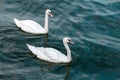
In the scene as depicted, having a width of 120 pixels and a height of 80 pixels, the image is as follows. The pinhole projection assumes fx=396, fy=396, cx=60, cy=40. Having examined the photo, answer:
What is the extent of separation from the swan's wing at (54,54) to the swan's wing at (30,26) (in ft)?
9.91

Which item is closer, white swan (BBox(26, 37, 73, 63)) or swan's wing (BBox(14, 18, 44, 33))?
white swan (BBox(26, 37, 73, 63))

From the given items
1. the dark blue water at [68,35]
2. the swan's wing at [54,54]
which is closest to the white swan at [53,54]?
the swan's wing at [54,54]

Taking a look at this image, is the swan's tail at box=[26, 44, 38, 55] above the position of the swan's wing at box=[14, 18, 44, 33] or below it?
below

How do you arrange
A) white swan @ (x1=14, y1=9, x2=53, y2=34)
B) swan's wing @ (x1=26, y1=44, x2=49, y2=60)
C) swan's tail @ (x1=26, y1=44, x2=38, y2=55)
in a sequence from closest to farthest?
swan's wing @ (x1=26, y1=44, x2=49, y2=60) < swan's tail @ (x1=26, y1=44, x2=38, y2=55) < white swan @ (x1=14, y1=9, x2=53, y2=34)

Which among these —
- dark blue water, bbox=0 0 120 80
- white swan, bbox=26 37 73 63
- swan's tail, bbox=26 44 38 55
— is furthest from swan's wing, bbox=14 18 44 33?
white swan, bbox=26 37 73 63

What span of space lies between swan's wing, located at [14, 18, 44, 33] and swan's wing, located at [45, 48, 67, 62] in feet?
9.91

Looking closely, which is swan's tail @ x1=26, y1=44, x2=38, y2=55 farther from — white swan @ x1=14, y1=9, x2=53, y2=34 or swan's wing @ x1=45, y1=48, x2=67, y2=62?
white swan @ x1=14, y1=9, x2=53, y2=34

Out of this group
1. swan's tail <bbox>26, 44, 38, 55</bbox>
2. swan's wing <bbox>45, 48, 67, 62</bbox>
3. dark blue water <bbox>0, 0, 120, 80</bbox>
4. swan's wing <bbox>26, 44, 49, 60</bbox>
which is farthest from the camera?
swan's tail <bbox>26, 44, 38, 55</bbox>

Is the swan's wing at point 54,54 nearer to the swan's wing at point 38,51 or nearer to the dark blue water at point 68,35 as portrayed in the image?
the swan's wing at point 38,51

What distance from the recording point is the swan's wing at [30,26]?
837 inches

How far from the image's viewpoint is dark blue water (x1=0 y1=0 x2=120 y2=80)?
1784cm

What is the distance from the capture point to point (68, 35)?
21141 mm

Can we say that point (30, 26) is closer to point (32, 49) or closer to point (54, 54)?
point (32, 49)

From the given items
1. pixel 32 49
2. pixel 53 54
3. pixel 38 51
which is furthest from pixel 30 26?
pixel 53 54
